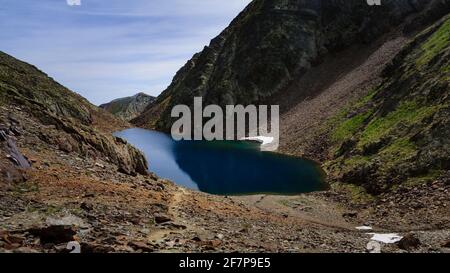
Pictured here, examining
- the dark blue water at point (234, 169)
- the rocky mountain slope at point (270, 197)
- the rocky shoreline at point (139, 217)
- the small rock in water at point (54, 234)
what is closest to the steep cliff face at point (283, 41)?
the dark blue water at point (234, 169)

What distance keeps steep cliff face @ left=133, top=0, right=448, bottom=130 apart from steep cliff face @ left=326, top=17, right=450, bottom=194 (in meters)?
47.9

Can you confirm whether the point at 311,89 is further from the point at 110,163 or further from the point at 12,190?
the point at 12,190

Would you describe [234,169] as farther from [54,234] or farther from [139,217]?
[54,234]

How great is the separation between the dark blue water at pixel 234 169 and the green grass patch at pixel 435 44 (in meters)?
24.9

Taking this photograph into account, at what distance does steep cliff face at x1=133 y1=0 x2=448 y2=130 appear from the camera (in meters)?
135

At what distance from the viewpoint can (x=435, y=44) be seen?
254ft

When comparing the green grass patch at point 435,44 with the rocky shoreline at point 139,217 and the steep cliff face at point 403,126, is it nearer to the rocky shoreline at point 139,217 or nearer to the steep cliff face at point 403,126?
the steep cliff face at point 403,126

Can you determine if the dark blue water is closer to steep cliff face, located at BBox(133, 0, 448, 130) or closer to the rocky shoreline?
the rocky shoreline

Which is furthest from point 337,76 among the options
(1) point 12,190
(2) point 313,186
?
(1) point 12,190

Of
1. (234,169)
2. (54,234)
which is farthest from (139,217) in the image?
(234,169)

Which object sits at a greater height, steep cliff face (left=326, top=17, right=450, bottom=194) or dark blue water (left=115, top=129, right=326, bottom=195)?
steep cliff face (left=326, top=17, right=450, bottom=194)

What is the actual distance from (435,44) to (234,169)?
40399 mm

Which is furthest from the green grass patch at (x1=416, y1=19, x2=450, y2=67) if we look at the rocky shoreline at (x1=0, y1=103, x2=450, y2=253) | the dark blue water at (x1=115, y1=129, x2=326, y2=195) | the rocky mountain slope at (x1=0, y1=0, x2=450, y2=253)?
the rocky shoreline at (x1=0, y1=103, x2=450, y2=253)

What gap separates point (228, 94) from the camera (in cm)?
13750
